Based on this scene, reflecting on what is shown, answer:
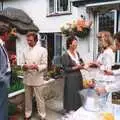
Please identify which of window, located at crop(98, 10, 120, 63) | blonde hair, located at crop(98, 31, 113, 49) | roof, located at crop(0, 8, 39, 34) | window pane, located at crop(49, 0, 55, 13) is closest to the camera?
blonde hair, located at crop(98, 31, 113, 49)

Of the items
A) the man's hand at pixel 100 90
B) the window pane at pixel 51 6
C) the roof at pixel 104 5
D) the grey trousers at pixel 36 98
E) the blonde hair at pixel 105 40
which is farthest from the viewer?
the window pane at pixel 51 6

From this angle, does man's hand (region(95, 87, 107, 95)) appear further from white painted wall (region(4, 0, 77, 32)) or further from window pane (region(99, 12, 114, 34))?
white painted wall (region(4, 0, 77, 32))

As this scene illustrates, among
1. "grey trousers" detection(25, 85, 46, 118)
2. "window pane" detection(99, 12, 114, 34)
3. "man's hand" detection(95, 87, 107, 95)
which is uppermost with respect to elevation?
"window pane" detection(99, 12, 114, 34)

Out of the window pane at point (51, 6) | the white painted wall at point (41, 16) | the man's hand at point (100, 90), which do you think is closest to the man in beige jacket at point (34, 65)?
the man's hand at point (100, 90)

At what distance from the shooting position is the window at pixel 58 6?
10461 millimetres

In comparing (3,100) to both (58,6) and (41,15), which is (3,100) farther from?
(41,15)

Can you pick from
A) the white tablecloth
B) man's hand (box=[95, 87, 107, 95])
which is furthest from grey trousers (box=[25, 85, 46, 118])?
the white tablecloth

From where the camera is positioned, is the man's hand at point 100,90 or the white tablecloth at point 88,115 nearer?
the white tablecloth at point 88,115

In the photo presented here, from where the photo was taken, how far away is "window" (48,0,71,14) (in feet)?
34.3

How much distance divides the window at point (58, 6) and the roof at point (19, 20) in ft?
3.23

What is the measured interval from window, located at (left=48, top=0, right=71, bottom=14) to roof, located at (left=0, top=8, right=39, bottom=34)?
3.23 feet

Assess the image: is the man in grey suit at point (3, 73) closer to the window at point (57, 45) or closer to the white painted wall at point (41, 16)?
the white painted wall at point (41, 16)

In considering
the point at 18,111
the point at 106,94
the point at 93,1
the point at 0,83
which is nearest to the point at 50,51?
the point at 93,1

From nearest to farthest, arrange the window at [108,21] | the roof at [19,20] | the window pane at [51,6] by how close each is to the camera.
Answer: the window at [108,21]
the window pane at [51,6]
the roof at [19,20]
